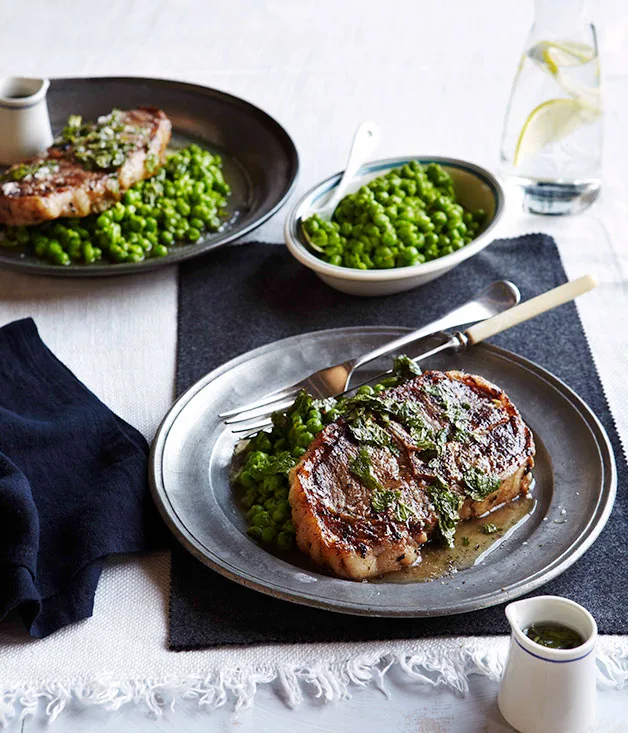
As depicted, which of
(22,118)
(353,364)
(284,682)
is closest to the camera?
(284,682)

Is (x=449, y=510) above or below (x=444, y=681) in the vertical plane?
above

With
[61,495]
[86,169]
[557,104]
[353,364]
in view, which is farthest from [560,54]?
[61,495]

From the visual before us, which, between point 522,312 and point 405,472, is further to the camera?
point 522,312

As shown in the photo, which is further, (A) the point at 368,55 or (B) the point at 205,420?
(A) the point at 368,55

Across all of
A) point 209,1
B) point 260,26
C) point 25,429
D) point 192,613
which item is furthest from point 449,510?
point 209,1

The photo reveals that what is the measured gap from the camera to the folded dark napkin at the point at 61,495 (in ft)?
6.82

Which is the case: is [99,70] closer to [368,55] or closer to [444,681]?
[368,55]

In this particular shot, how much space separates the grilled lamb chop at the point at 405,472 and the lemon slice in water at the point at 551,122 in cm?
141

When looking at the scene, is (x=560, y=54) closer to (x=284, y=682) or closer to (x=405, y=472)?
(x=405, y=472)

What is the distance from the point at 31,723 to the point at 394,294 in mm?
1804

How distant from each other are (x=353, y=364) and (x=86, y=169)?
136 centimetres

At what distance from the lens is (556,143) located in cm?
350

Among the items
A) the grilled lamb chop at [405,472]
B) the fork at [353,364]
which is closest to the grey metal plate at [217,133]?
the fork at [353,364]

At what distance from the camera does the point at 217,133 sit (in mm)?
4008
